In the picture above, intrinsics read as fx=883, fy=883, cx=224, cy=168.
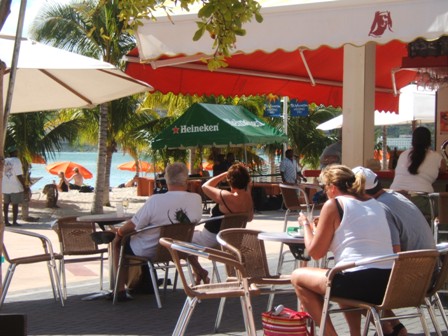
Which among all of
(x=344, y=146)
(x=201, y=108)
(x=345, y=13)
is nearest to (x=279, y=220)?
(x=201, y=108)

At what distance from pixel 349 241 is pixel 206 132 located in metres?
18.2

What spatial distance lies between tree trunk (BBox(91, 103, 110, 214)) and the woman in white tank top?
18.0 metres

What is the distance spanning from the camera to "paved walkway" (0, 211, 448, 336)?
7.41 meters

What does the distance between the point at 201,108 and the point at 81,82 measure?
14.4 metres

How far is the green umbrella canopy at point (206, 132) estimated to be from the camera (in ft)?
77.4

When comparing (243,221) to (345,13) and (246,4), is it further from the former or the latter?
(246,4)

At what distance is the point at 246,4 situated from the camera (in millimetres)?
5297

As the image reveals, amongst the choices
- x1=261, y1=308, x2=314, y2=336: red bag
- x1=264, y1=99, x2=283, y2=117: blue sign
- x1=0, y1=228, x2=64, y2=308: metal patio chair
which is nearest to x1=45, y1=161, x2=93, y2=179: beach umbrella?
x1=264, y1=99, x2=283, y2=117: blue sign

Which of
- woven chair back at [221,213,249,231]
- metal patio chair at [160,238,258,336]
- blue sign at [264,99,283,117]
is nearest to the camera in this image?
metal patio chair at [160,238,258,336]

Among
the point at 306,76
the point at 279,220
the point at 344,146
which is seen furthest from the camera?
the point at 279,220

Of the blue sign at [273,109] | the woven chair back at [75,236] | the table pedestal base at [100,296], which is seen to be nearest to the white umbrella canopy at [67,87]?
the woven chair back at [75,236]

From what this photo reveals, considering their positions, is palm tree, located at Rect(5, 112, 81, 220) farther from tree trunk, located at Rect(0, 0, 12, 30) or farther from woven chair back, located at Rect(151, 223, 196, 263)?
tree trunk, located at Rect(0, 0, 12, 30)

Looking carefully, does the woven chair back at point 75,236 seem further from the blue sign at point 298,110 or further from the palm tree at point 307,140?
the palm tree at point 307,140

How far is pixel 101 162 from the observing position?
949 inches
